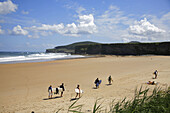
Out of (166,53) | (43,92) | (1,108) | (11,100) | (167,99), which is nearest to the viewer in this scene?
(167,99)

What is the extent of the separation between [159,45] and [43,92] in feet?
159

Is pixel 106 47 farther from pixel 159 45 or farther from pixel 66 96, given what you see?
pixel 66 96

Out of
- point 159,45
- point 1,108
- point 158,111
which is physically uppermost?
point 159,45

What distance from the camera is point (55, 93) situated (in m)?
9.01

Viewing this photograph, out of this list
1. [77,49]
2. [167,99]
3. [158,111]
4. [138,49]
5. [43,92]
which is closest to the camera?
[158,111]

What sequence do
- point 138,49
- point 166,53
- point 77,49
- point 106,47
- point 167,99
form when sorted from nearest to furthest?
1. point 167,99
2. point 166,53
3. point 138,49
4. point 106,47
5. point 77,49

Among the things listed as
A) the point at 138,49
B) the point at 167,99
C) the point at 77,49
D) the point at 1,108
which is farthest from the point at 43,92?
the point at 77,49

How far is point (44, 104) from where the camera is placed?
25.1ft

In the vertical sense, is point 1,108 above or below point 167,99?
below

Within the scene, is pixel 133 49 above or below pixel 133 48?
below

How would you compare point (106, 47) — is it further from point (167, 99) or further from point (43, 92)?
point (167, 99)

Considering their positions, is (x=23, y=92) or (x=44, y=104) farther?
(x=23, y=92)

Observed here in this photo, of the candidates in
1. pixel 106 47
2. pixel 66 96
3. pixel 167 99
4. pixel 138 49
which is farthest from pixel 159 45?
pixel 167 99

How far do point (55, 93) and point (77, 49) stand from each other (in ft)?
285
